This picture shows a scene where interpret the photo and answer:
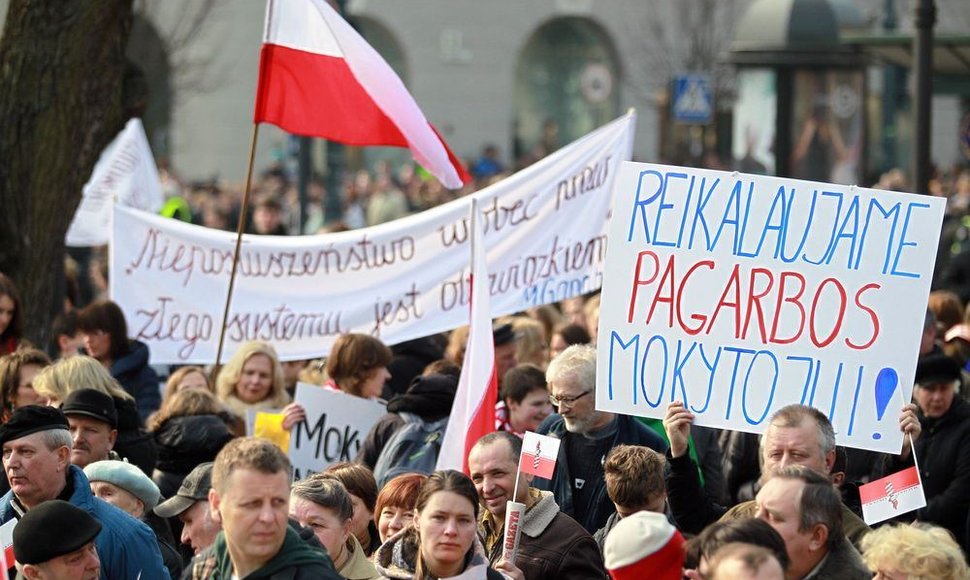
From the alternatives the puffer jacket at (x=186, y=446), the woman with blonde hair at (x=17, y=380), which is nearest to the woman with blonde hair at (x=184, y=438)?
the puffer jacket at (x=186, y=446)

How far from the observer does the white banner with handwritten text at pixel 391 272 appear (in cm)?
1024

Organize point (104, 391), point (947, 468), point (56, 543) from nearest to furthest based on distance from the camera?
1. point (56, 543)
2. point (104, 391)
3. point (947, 468)

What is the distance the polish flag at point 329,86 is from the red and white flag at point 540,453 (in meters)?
3.29

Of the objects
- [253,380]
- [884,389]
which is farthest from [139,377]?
[884,389]

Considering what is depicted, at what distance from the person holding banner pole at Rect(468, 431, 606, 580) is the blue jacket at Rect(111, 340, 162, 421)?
3625 millimetres

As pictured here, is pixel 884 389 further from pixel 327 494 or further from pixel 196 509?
pixel 196 509

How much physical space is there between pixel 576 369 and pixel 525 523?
103 cm

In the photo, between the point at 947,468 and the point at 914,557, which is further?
the point at 947,468

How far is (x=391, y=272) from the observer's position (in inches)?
406

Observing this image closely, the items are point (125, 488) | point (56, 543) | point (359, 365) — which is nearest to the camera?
point (56, 543)

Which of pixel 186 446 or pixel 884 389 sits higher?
pixel 884 389

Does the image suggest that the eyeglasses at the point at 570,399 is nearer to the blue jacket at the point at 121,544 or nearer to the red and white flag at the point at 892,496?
the red and white flag at the point at 892,496

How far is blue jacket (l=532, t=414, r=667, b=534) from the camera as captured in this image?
22.8ft

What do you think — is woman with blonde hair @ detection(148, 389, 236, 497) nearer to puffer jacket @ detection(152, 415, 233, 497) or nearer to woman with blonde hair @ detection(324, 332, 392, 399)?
puffer jacket @ detection(152, 415, 233, 497)
